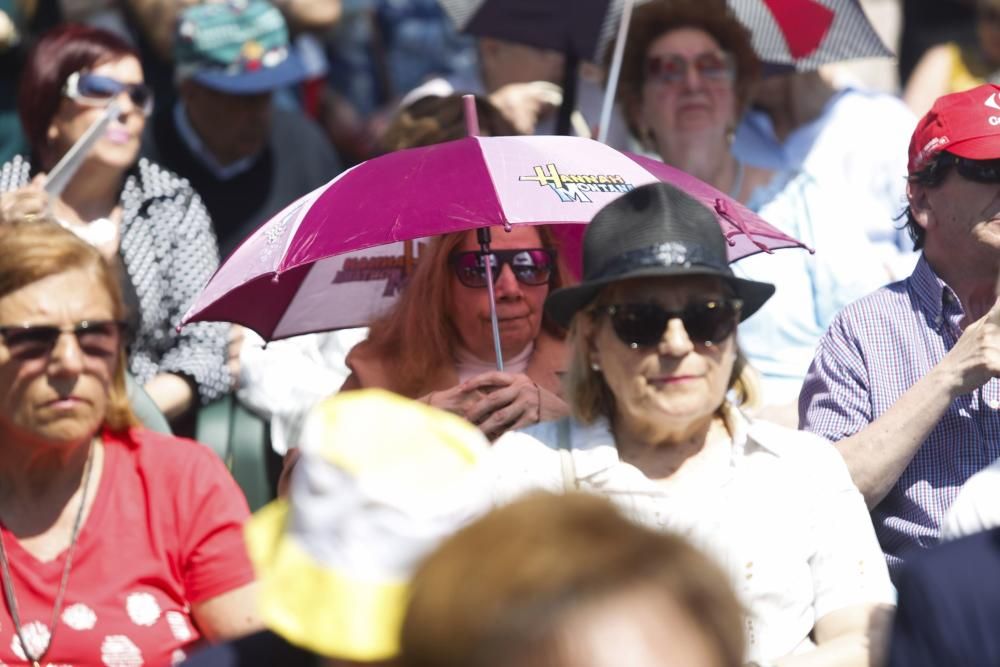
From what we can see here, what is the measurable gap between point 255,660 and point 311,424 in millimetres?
410

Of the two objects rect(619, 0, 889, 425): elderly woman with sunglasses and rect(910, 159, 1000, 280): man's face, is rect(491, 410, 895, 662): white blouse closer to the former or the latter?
rect(910, 159, 1000, 280): man's face

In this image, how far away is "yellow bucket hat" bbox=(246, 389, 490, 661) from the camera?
6.45 ft

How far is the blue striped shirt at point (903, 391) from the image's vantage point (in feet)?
12.6

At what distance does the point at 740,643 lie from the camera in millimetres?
1673

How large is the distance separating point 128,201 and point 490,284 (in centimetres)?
175

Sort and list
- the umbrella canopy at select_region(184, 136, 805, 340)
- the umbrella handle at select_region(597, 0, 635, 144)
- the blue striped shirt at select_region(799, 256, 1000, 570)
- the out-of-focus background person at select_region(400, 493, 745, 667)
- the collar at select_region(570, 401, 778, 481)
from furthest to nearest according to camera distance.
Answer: the umbrella handle at select_region(597, 0, 635, 144)
the blue striped shirt at select_region(799, 256, 1000, 570)
the umbrella canopy at select_region(184, 136, 805, 340)
the collar at select_region(570, 401, 778, 481)
the out-of-focus background person at select_region(400, 493, 745, 667)

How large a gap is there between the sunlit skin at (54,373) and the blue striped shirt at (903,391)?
170cm

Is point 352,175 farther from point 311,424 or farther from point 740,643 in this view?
point 740,643

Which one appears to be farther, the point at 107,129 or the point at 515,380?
the point at 107,129

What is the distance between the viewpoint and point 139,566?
141 inches

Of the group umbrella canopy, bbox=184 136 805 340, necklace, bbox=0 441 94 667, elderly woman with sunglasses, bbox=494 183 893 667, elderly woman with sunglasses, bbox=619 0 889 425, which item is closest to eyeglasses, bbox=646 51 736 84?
elderly woman with sunglasses, bbox=619 0 889 425

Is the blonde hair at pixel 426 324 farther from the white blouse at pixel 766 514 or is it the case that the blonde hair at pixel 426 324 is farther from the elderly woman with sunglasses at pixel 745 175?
the elderly woman with sunglasses at pixel 745 175

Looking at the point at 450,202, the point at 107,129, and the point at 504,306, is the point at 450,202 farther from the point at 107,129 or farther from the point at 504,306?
the point at 107,129

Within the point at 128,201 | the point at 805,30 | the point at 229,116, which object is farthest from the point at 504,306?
the point at 229,116
